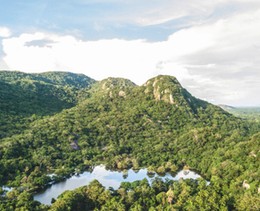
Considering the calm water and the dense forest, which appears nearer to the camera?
the dense forest

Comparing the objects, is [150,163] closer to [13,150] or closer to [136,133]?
[136,133]

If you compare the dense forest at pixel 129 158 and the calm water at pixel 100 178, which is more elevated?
the dense forest at pixel 129 158

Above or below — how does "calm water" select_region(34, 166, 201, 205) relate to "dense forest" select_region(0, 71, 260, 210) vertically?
below

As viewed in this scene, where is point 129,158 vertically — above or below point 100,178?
above

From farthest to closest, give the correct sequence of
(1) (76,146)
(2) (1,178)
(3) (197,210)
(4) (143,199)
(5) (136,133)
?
1. (5) (136,133)
2. (1) (76,146)
3. (2) (1,178)
4. (4) (143,199)
5. (3) (197,210)

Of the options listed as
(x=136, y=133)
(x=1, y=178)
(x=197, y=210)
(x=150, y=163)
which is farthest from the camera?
(x=136, y=133)

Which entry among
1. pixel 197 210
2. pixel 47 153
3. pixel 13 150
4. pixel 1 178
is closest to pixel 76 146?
pixel 47 153

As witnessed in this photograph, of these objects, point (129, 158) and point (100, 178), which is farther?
point (129, 158)

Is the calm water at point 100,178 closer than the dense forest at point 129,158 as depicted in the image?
No
